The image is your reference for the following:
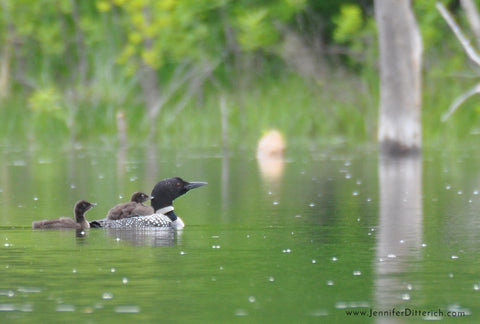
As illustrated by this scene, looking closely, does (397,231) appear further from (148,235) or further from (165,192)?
(165,192)

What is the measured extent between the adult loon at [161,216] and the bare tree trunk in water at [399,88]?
1253 cm

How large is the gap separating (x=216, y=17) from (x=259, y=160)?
10271 mm

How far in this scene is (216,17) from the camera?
3809 centimetres

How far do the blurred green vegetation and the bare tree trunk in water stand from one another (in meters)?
3.21

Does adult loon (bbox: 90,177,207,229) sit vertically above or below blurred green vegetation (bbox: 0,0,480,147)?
below

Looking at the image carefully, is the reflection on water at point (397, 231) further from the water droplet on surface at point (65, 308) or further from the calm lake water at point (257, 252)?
the water droplet on surface at point (65, 308)

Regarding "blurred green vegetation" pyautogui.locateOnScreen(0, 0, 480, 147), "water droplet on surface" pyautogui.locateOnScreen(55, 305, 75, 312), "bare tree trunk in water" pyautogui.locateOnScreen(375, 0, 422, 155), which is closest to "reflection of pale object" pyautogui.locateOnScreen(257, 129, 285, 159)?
"blurred green vegetation" pyautogui.locateOnScreen(0, 0, 480, 147)

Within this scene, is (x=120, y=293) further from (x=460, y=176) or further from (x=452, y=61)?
(x=452, y=61)

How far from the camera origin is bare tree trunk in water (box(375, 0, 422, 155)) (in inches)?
1102

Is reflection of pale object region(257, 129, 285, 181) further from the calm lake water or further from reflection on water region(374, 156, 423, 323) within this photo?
the calm lake water

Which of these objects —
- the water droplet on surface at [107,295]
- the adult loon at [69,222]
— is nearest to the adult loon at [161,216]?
the adult loon at [69,222]

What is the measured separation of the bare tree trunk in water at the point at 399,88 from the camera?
2798cm

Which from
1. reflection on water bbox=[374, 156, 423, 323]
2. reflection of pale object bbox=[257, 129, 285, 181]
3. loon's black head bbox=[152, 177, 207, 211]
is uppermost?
reflection of pale object bbox=[257, 129, 285, 181]

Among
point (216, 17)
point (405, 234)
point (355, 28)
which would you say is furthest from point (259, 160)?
point (405, 234)
